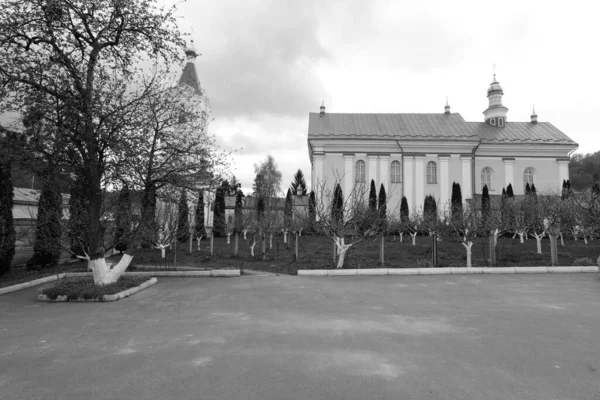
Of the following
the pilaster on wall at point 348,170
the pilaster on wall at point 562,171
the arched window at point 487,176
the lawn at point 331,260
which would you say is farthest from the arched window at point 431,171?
the lawn at point 331,260

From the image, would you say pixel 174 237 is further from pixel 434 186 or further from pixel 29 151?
pixel 434 186

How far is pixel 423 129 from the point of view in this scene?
126 ft

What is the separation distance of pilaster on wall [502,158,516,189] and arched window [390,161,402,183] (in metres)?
11.4

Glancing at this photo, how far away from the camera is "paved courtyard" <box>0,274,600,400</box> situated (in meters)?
3.68

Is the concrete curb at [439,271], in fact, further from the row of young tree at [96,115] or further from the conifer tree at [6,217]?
the conifer tree at [6,217]

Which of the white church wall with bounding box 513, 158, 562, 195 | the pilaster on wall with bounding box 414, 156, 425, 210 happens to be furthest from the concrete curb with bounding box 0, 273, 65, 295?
the white church wall with bounding box 513, 158, 562, 195

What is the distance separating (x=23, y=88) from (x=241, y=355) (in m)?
9.14

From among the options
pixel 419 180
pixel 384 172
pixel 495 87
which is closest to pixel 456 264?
pixel 384 172

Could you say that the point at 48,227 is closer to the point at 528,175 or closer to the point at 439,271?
the point at 439,271

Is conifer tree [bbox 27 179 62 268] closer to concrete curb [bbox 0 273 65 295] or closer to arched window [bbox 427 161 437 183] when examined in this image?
concrete curb [bbox 0 273 65 295]

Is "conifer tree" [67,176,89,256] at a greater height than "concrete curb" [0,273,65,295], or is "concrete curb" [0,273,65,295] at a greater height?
"conifer tree" [67,176,89,256]

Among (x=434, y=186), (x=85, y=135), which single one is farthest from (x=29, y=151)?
(x=434, y=186)

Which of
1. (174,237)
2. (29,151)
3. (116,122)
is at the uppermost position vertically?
(116,122)

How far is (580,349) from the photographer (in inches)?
188
